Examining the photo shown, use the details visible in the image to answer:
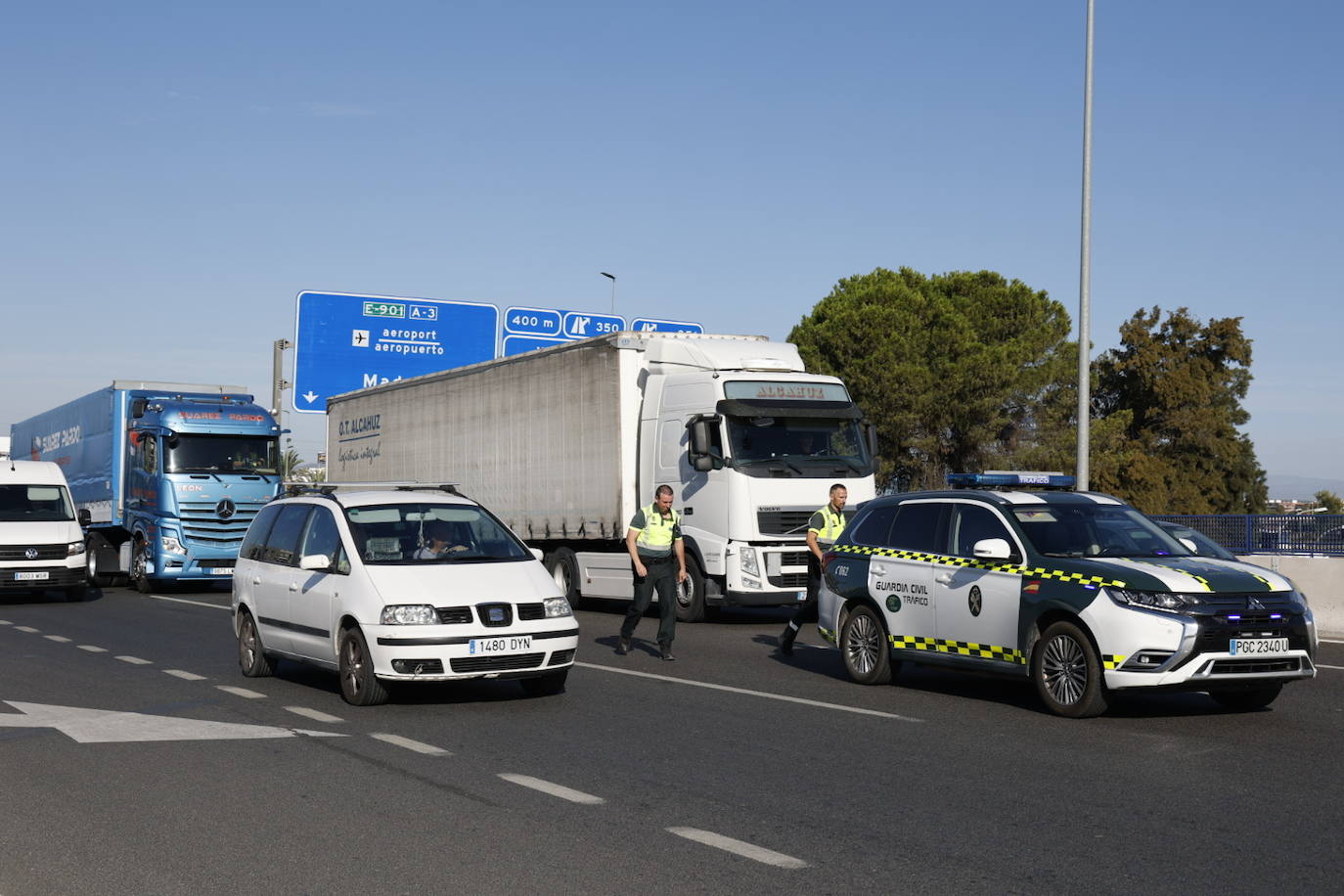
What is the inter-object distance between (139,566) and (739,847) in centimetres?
2311

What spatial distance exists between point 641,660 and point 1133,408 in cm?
5642

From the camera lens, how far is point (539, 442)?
2311cm

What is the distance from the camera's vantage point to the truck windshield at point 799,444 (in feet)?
64.4

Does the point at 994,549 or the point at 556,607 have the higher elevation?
the point at 994,549

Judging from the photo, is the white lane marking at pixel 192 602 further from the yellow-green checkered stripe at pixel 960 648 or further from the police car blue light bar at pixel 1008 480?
the yellow-green checkered stripe at pixel 960 648

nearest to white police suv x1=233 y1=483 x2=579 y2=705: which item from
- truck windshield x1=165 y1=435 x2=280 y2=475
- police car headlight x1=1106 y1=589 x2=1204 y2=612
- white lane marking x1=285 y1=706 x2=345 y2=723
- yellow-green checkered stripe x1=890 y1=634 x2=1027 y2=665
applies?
white lane marking x1=285 y1=706 x2=345 y2=723

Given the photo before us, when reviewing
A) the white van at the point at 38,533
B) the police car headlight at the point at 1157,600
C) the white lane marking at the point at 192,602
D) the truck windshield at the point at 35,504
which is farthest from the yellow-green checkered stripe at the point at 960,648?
the truck windshield at the point at 35,504

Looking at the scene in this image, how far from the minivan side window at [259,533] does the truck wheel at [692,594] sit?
24.1ft

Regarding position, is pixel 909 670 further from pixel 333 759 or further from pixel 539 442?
pixel 539 442

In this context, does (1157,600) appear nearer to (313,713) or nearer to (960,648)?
(960,648)

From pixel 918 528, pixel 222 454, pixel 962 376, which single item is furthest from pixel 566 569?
pixel 962 376

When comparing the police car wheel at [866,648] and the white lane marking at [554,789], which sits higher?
the police car wheel at [866,648]

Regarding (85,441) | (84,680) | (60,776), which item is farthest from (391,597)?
(85,441)

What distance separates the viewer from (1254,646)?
10250 millimetres
